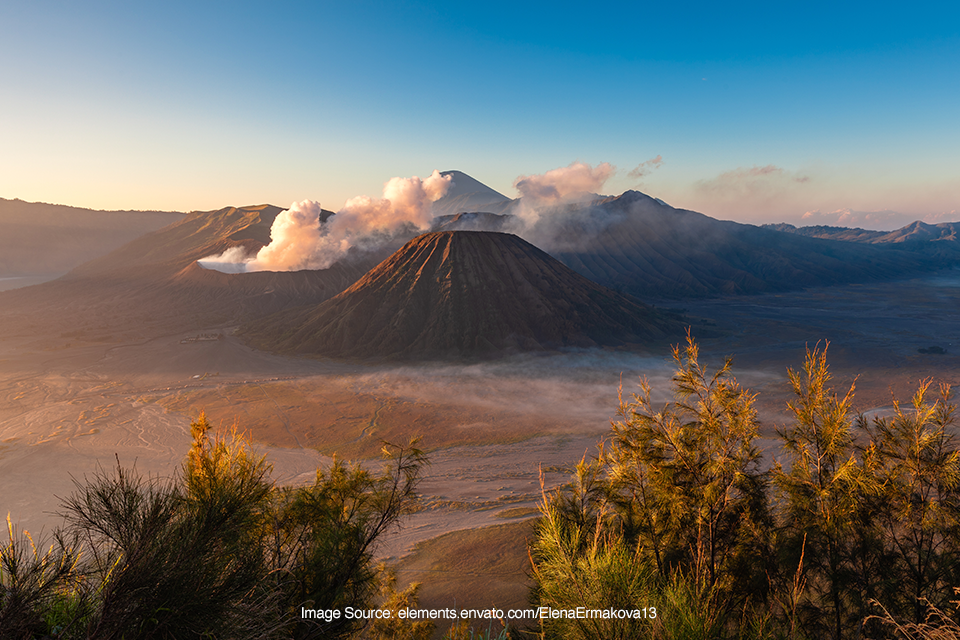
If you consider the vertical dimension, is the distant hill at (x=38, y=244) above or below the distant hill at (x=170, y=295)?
above

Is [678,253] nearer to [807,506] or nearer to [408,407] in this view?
[408,407]

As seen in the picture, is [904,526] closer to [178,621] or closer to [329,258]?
[178,621]

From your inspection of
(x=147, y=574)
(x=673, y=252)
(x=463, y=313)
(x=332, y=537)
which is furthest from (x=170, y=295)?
(x=673, y=252)

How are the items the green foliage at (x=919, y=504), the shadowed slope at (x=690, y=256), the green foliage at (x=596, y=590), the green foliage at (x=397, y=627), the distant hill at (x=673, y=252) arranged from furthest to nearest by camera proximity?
the distant hill at (x=673, y=252)
the shadowed slope at (x=690, y=256)
the green foliage at (x=397, y=627)
the green foliage at (x=919, y=504)
the green foliage at (x=596, y=590)

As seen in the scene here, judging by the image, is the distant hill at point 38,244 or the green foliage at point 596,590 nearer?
the green foliage at point 596,590

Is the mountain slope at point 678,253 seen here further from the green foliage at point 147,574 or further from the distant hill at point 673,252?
the green foliage at point 147,574

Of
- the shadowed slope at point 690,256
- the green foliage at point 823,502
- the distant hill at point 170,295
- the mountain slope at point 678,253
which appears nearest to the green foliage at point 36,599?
the green foliage at point 823,502
